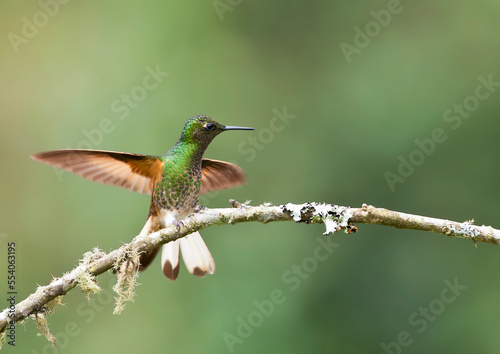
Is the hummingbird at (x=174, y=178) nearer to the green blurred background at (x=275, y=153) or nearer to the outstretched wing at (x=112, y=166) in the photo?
the outstretched wing at (x=112, y=166)

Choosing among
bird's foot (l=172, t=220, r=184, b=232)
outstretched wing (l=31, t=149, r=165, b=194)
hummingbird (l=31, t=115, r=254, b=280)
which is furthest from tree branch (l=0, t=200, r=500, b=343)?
outstretched wing (l=31, t=149, r=165, b=194)

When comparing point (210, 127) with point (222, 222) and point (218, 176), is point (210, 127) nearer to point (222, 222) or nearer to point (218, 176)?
point (218, 176)

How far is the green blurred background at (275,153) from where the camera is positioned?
19.9 ft

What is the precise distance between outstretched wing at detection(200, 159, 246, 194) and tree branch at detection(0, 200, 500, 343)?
2.03ft

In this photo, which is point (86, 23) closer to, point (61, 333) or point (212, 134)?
point (61, 333)

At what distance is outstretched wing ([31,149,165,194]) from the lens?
9.58 feet

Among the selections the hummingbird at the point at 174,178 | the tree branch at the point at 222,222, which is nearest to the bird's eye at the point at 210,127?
the hummingbird at the point at 174,178

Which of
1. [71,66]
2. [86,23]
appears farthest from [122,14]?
[71,66]

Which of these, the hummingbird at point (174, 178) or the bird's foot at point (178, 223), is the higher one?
A: the hummingbird at point (174, 178)

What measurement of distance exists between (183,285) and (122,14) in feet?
11.3

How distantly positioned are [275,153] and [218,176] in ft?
10.9

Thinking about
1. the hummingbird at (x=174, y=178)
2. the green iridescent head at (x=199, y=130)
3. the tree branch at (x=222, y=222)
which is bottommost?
the tree branch at (x=222, y=222)

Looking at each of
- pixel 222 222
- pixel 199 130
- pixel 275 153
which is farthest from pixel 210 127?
pixel 275 153

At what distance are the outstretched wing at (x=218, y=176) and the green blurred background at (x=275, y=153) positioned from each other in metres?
2.52
